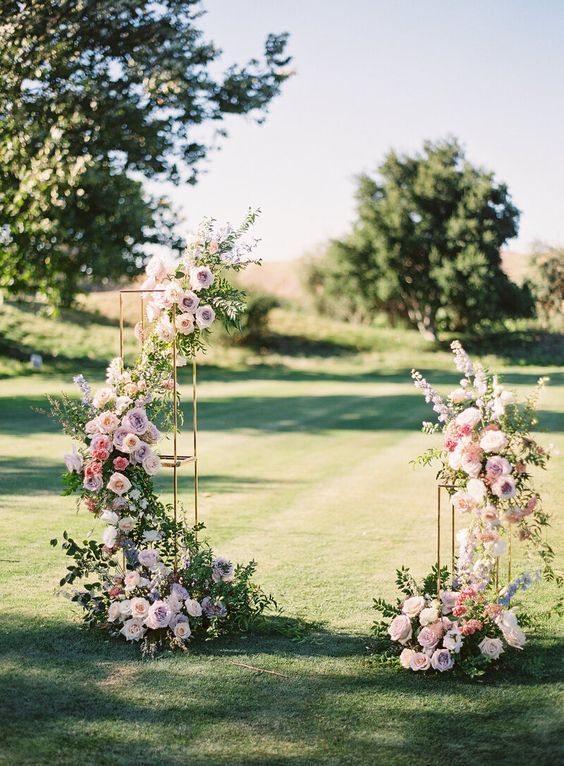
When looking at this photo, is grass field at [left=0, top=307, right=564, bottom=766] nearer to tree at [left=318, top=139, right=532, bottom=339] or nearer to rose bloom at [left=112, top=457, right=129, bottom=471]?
rose bloom at [left=112, top=457, right=129, bottom=471]

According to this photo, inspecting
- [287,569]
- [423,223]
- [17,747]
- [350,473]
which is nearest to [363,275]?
[423,223]

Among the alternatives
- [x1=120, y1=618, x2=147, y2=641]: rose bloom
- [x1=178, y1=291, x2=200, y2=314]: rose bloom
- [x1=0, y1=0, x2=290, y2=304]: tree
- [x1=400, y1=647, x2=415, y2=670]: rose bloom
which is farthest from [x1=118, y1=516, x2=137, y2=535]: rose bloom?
[x1=0, y1=0, x2=290, y2=304]: tree

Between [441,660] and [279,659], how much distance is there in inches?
37.0

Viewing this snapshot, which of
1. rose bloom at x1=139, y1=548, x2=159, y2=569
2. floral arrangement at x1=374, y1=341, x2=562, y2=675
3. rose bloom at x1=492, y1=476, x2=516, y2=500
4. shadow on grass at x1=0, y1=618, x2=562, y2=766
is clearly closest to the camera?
shadow on grass at x1=0, y1=618, x2=562, y2=766

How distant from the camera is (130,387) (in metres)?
5.59

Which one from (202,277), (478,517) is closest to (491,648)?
(478,517)

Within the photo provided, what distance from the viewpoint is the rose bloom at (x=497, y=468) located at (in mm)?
4801

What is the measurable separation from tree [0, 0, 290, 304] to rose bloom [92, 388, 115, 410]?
39.4 ft

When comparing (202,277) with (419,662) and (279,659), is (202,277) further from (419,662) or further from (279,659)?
(419,662)

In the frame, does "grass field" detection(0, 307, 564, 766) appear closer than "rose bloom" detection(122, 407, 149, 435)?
Yes

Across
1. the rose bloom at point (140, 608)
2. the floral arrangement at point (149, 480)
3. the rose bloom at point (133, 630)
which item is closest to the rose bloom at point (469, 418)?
the floral arrangement at point (149, 480)

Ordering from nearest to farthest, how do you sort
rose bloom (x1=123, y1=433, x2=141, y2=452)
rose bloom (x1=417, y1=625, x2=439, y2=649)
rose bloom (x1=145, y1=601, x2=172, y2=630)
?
rose bloom (x1=417, y1=625, x2=439, y2=649), rose bloom (x1=145, y1=601, x2=172, y2=630), rose bloom (x1=123, y1=433, x2=141, y2=452)

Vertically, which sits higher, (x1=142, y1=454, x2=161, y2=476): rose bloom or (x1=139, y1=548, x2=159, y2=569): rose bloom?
(x1=142, y1=454, x2=161, y2=476): rose bloom

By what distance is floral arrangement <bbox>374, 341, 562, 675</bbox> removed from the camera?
4883 mm
